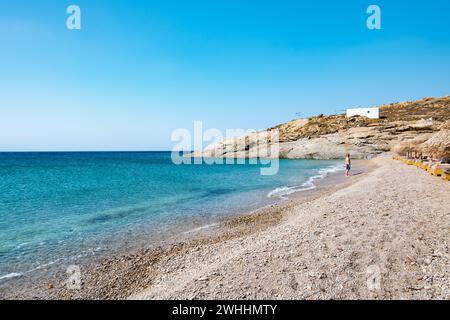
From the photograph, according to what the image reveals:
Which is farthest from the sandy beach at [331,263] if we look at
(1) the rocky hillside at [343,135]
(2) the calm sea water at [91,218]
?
(1) the rocky hillside at [343,135]

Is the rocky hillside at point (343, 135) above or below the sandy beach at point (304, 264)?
above

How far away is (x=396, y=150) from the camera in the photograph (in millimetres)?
38594

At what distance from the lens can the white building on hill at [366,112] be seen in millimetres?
87062

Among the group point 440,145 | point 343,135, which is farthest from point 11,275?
point 343,135

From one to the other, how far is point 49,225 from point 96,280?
8.40 meters

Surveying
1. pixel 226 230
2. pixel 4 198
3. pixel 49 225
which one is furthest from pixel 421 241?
pixel 4 198

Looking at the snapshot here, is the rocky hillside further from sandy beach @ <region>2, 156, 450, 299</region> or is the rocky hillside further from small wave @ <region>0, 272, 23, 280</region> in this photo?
small wave @ <region>0, 272, 23, 280</region>

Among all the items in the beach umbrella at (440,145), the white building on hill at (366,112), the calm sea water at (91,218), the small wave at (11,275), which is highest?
the white building on hill at (366,112)

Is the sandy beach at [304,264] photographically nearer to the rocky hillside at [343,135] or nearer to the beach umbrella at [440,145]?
the beach umbrella at [440,145]

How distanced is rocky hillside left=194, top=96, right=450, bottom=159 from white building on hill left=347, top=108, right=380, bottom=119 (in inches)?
111

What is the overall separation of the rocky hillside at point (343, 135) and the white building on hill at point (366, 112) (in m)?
2.83

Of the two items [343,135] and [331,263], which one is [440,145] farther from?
[343,135]

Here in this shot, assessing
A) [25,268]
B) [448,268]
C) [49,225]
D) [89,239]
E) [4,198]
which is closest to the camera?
[448,268]
